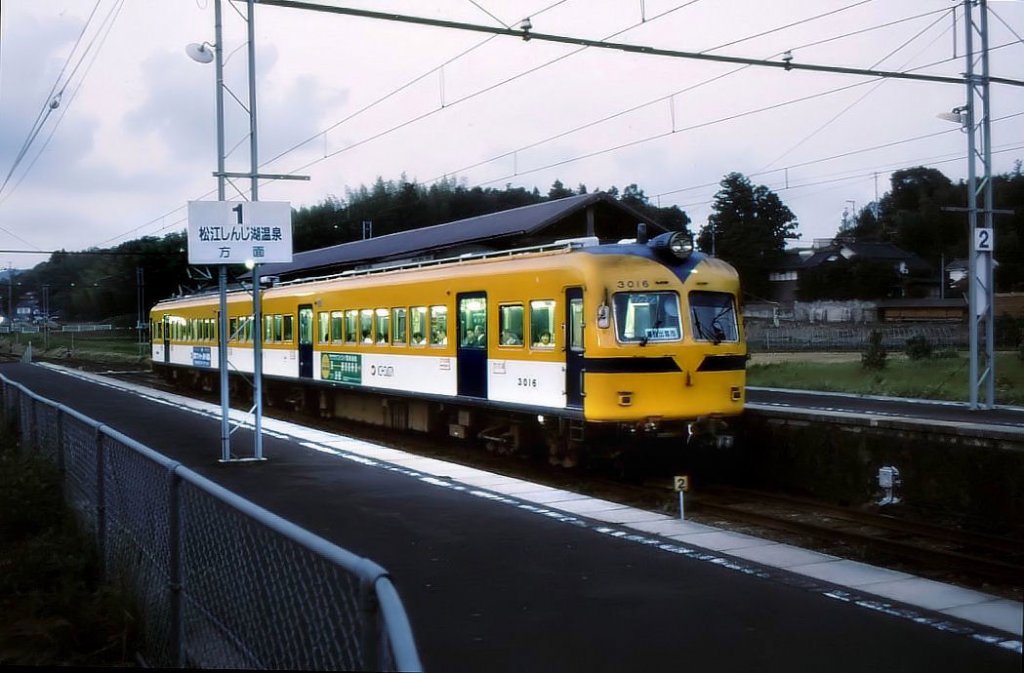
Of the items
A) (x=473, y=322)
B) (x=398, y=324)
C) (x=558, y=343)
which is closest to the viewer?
(x=558, y=343)

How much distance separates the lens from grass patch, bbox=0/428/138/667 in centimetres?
614

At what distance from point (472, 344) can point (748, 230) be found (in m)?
52.6

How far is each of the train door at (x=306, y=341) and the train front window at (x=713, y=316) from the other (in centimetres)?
1114

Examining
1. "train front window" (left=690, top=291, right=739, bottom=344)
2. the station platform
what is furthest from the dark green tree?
the station platform

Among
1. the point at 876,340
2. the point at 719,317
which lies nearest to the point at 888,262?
the point at 876,340

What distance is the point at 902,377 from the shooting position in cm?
3034

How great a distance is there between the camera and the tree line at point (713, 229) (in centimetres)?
6200

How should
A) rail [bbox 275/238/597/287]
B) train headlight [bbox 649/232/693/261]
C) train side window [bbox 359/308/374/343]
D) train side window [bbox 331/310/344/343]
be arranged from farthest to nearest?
train side window [bbox 331/310/344/343] < train side window [bbox 359/308/374/343] < rail [bbox 275/238/597/287] < train headlight [bbox 649/232/693/261]

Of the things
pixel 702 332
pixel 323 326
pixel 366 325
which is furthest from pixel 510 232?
pixel 323 326

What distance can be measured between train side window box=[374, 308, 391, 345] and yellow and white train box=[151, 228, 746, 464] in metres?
0.04

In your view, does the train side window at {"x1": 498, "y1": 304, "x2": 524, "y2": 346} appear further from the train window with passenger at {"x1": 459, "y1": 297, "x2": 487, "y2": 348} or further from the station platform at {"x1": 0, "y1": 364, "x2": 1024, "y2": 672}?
the station platform at {"x1": 0, "y1": 364, "x2": 1024, "y2": 672}

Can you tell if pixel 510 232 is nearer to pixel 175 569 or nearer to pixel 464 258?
pixel 464 258

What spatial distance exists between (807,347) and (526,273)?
35534mm

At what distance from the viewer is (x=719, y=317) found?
48.4ft
